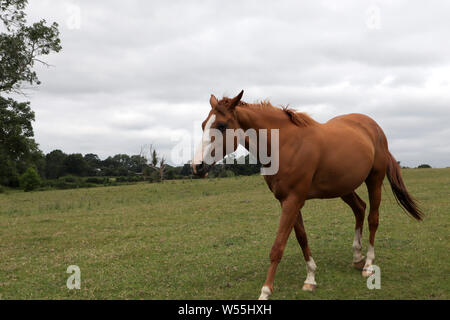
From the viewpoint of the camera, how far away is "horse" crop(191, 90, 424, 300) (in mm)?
5547

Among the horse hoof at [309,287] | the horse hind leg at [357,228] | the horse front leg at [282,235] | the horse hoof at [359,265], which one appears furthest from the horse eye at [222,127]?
the horse hoof at [359,265]

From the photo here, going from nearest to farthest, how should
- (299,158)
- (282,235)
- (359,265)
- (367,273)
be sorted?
(282,235)
(299,158)
(367,273)
(359,265)

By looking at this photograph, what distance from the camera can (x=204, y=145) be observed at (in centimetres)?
521

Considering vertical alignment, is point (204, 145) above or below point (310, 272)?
above

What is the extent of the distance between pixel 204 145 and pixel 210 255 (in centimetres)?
474

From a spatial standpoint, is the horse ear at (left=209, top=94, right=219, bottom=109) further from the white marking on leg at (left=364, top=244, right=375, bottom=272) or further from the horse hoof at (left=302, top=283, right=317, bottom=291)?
the white marking on leg at (left=364, top=244, right=375, bottom=272)

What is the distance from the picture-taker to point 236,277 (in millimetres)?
7184

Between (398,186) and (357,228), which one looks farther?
(398,186)

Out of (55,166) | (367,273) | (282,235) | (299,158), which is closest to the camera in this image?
(282,235)

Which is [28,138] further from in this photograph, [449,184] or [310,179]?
[449,184]

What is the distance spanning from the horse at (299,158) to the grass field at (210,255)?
2.43 feet

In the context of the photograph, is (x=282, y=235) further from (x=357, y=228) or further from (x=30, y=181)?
(x=30, y=181)

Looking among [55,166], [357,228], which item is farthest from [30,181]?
[357,228]
